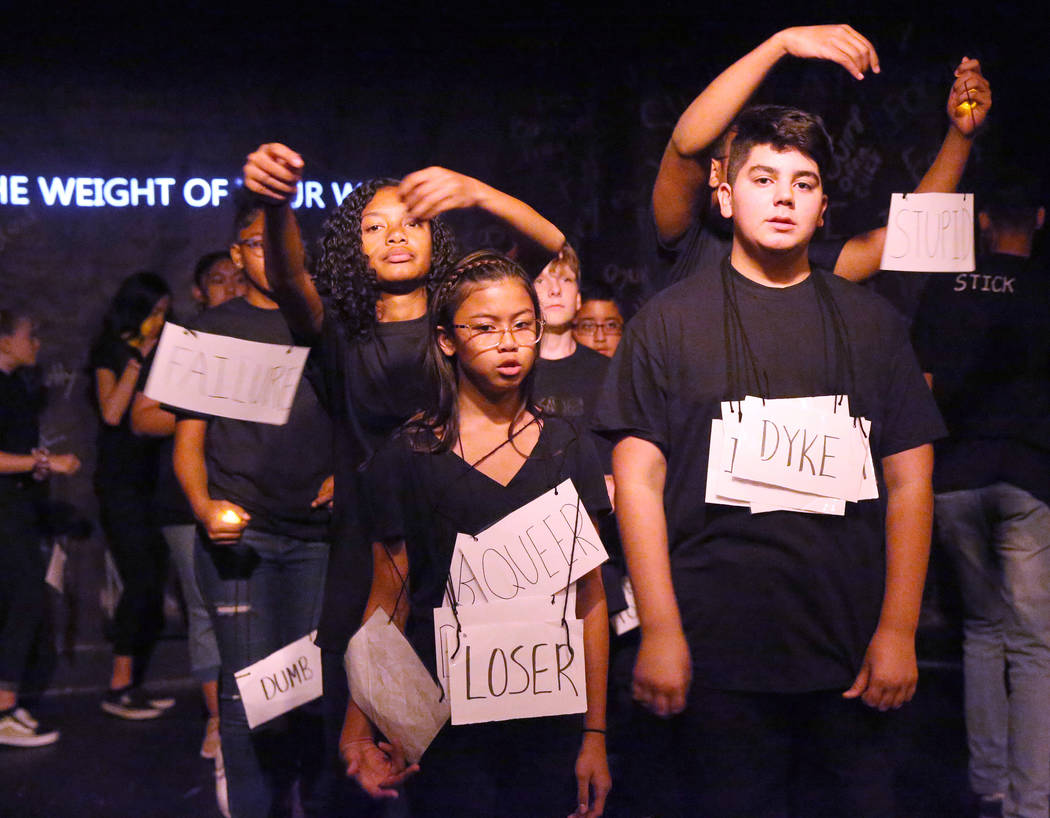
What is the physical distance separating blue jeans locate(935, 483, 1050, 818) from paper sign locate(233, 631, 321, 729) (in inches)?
69.3

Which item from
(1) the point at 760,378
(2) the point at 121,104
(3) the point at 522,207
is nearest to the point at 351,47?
(2) the point at 121,104

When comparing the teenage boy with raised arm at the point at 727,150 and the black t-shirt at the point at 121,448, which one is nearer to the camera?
the teenage boy with raised arm at the point at 727,150

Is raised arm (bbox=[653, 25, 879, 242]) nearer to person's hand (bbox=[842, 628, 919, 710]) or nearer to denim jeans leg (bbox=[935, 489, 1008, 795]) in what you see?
person's hand (bbox=[842, 628, 919, 710])

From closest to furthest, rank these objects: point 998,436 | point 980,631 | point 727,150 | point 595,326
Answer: point 727,150, point 998,436, point 980,631, point 595,326

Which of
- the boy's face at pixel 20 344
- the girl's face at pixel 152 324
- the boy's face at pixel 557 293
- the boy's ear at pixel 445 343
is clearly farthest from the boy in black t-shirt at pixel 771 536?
the girl's face at pixel 152 324

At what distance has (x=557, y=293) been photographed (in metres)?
3.40

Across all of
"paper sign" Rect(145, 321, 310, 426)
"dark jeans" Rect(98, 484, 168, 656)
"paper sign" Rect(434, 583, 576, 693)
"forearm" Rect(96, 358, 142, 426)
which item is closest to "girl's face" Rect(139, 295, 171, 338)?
"forearm" Rect(96, 358, 142, 426)

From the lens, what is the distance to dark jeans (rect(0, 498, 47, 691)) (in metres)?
4.12

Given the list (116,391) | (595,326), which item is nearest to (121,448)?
(116,391)

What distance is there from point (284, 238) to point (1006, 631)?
2182 millimetres

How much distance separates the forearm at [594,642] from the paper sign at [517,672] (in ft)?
0.14

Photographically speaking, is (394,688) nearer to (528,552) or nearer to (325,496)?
(528,552)

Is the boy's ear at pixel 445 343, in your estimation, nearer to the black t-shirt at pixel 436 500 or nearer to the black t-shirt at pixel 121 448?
the black t-shirt at pixel 436 500

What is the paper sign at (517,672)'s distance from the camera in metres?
1.84
